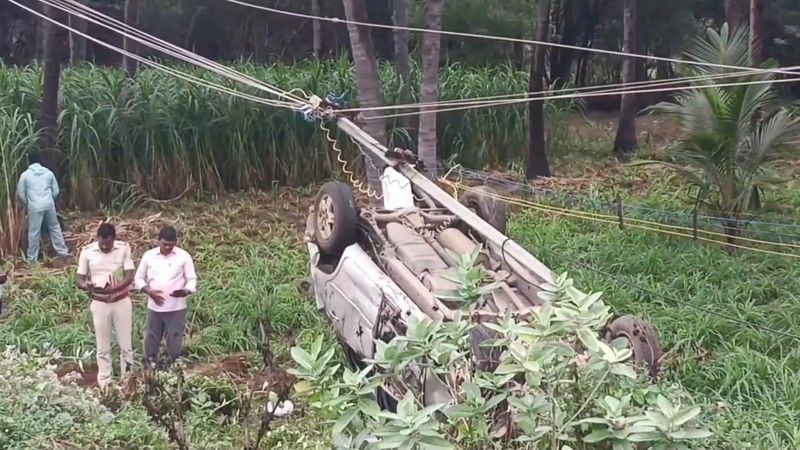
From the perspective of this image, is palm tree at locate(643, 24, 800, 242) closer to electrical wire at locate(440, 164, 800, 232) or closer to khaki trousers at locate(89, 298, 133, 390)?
electrical wire at locate(440, 164, 800, 232)

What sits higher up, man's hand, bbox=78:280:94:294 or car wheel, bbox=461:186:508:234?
car wheel, bbox=461:186:508:234

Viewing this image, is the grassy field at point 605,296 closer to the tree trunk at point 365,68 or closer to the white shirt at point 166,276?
the white shirt at point 166,276

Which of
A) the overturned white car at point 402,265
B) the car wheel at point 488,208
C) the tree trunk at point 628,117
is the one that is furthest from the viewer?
the tree trunk at point 628,117

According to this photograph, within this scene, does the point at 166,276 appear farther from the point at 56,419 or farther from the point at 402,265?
the point at 56,419

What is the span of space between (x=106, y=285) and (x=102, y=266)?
0.13 meters

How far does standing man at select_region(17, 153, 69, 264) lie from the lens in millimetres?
9891

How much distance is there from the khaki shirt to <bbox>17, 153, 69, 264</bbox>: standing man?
316cm

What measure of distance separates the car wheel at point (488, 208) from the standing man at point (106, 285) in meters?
2.44

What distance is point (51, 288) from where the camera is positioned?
8992mm

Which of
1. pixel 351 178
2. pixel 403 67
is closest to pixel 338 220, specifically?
pixel 351 178

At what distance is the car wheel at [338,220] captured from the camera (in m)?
6.64

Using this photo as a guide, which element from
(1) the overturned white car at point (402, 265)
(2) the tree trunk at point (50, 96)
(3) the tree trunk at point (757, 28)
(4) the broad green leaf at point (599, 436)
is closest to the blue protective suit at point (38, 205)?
(2) the tree trunk at point (50, 96)

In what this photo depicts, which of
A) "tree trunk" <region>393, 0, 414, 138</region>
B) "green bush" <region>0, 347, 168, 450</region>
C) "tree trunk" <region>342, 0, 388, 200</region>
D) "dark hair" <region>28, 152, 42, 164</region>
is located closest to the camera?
"green bush" <region>0, 347, 168, 450</region>

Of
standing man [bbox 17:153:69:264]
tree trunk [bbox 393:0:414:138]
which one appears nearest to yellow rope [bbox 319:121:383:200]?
tree trunk [bbox 393:0:414:138]
